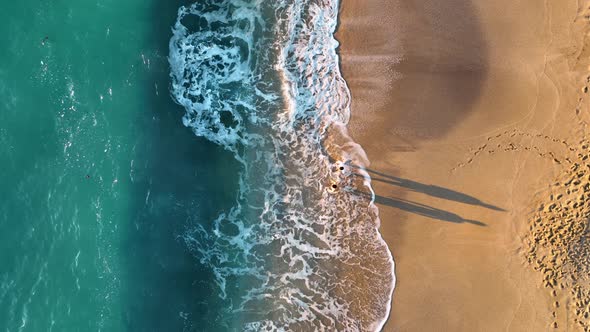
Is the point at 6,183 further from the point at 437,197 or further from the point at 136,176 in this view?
the point at 437,197

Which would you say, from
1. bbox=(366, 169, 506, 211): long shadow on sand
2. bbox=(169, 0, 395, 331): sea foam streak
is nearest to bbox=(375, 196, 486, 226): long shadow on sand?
bbox=(366, 169, 506, 211): long shadow on sand

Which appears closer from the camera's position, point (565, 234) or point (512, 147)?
point (565, 234)

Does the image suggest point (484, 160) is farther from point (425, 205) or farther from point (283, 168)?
point (283, 168)

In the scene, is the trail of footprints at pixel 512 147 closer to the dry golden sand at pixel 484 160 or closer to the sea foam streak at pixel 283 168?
the dry golden sand at pixel 484 160

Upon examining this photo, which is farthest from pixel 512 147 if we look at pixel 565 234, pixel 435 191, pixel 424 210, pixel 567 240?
pixel 424 210

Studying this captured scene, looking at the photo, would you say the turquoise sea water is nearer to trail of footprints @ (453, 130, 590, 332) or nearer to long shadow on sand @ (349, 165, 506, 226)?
long shadow on sand @ (349, 165, 506, 226)

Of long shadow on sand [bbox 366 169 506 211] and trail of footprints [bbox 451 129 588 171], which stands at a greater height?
trail of footprints [bbox 451 129 588 171]

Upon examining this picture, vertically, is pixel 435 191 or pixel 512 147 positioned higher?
pixel 512 147
